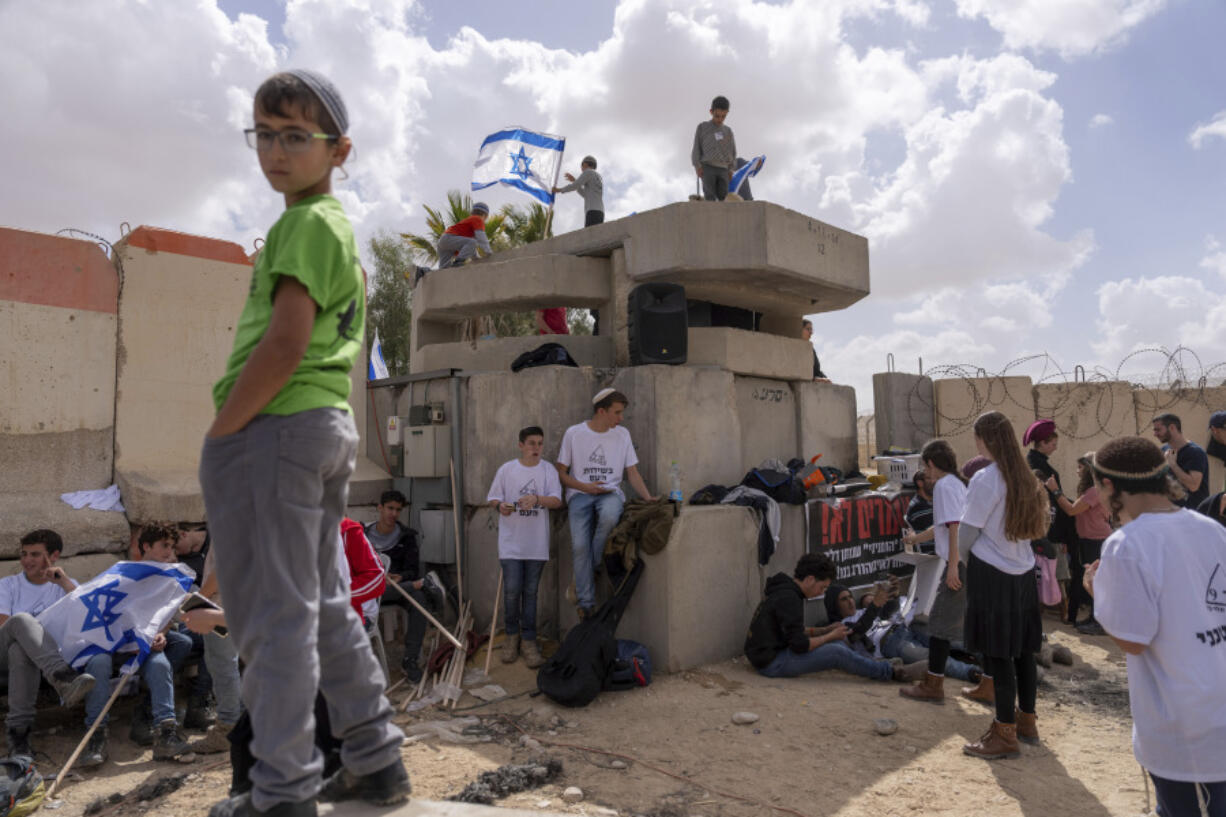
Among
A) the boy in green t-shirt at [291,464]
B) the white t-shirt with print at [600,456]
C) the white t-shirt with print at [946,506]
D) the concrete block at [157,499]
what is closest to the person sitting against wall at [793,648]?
the white t-shirt with print at [946,506]

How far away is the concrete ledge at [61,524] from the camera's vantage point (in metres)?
6.03

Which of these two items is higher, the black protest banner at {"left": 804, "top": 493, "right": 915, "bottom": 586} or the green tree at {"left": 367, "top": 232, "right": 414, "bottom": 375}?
the green tree at {"left": 367, "top": 232, "right": 414, "bottom": 375}

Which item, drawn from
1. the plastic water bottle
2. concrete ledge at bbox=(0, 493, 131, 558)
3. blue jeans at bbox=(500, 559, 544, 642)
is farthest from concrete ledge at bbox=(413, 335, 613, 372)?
concrete ledge at bbox=(0, 493, 131, 558)

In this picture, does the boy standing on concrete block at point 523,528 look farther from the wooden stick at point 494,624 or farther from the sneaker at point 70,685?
the sneaker at point 70,685

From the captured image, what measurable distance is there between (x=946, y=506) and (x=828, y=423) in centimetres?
350

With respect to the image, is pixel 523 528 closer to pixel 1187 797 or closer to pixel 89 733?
pixel 89 733

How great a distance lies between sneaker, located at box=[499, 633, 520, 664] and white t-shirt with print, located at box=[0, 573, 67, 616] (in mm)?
3205

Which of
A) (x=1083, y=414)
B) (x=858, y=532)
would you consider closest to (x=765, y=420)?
(x=858, y=532)

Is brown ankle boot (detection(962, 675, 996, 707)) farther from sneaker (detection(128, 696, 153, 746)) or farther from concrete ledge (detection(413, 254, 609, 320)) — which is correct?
sneaker (detection(128, 696, 153, 746))

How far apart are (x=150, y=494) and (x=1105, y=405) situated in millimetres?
12392

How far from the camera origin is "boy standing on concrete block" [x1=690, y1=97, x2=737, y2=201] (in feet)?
30.8

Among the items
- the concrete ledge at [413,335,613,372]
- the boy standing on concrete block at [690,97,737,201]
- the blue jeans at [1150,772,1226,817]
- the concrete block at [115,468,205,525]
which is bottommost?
the blue jeans at [1150,772,1226,817]

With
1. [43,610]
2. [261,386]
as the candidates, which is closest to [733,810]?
[261,386]

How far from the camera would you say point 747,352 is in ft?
27.2
